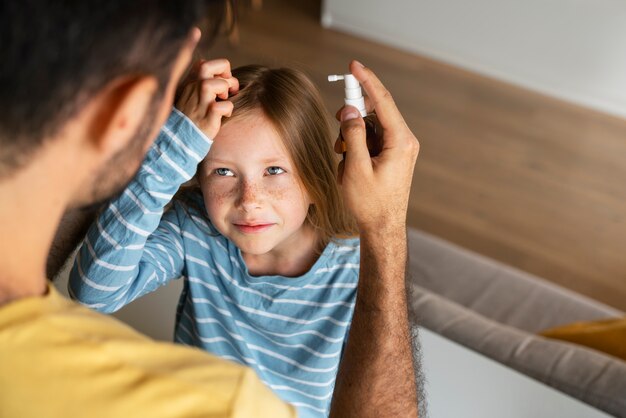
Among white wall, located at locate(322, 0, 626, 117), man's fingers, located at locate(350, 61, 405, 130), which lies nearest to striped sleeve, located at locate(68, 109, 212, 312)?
man's fingers, located at locate(350, 61, 405, 130)

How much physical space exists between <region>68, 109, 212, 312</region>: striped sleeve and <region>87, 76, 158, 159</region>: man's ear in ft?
1.35

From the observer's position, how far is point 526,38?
399cm

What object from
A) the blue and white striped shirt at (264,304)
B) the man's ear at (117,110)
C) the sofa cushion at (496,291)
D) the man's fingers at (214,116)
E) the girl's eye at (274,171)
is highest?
the man's ear at (117,110)

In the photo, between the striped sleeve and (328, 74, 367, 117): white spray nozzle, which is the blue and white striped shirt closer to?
the striped sleeve

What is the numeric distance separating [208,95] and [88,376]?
0.52 m

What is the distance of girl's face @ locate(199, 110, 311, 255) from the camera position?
3.97 feet

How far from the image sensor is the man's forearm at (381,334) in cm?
108

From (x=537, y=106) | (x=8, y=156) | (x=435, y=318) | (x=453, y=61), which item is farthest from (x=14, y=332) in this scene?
(x=453, y=61)

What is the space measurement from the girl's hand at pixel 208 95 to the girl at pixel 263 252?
0.05ft

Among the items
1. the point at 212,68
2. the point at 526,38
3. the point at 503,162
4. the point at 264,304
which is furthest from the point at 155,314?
the point at 526,38

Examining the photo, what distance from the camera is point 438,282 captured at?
2125 millimetres

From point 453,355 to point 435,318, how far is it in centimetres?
24

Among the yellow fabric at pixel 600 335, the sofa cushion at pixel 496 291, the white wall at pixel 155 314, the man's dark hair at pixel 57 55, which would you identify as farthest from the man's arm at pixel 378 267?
the sofa cushion at pixel 496 291

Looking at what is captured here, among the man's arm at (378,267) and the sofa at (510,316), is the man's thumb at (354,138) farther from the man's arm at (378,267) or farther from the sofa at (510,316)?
the sofa at (510,316)
